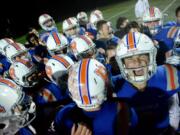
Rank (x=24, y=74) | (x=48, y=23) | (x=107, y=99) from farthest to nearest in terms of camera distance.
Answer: (x=48, y=23)
(x=24, y=74)
(x=107, y=99)

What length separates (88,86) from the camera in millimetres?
2156

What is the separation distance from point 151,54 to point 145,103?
402 millimetres

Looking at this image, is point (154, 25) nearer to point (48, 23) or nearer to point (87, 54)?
point (87, 54)

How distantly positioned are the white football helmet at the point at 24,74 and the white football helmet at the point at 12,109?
41.8 inches

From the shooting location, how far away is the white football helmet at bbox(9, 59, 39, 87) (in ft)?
11.9

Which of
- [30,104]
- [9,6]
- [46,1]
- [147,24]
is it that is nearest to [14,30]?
[9,6]

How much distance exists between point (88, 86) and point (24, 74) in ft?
5.47

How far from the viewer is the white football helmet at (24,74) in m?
3.64

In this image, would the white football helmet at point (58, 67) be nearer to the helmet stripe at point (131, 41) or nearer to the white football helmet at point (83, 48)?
the white football helmet at point (83, 48)

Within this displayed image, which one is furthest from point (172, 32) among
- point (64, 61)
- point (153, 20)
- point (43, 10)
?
point (43, 10)

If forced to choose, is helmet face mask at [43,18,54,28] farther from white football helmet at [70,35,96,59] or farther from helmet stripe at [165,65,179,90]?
helmet stripe at [165,65,179,90]

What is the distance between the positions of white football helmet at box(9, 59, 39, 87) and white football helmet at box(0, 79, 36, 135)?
1061 millimetres

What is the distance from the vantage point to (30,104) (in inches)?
101

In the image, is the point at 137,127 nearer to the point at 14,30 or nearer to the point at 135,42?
the point at 135,42
